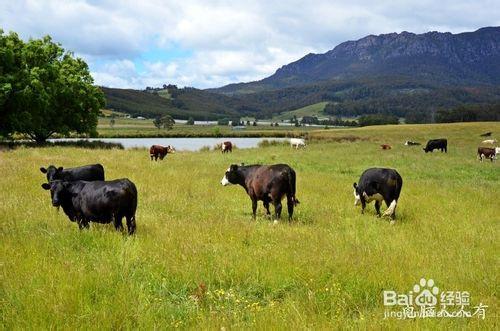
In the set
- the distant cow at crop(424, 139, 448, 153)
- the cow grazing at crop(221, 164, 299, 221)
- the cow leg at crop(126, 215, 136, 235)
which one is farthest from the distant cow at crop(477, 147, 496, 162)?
the cow leg at crop(126, 215, 136, 235)

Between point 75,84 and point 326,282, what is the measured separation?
158ft

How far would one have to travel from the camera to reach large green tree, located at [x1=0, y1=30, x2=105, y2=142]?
133 ft

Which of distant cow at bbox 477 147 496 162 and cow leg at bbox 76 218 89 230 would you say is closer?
cow leg at bbox 76 218 89 230

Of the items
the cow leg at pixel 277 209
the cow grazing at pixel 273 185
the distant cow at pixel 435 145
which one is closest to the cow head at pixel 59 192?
the cow grazing at pixel 273 185

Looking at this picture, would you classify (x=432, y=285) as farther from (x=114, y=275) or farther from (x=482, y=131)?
(x=482, y=131)

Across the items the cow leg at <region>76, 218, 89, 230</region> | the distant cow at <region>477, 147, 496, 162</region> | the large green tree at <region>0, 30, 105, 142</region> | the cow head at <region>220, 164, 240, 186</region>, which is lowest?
the distant cow at <region>477, 147, 496, 162</region>

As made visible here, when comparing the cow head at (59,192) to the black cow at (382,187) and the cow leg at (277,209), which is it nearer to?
the cow leg at (277,209)

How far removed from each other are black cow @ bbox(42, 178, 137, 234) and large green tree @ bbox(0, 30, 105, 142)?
32640 millimetres

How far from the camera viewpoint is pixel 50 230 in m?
9.49

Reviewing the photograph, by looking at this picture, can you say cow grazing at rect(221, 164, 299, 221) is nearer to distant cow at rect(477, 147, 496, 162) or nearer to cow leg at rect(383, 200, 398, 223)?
cow leg at rect(383, 200, 398, 223)
